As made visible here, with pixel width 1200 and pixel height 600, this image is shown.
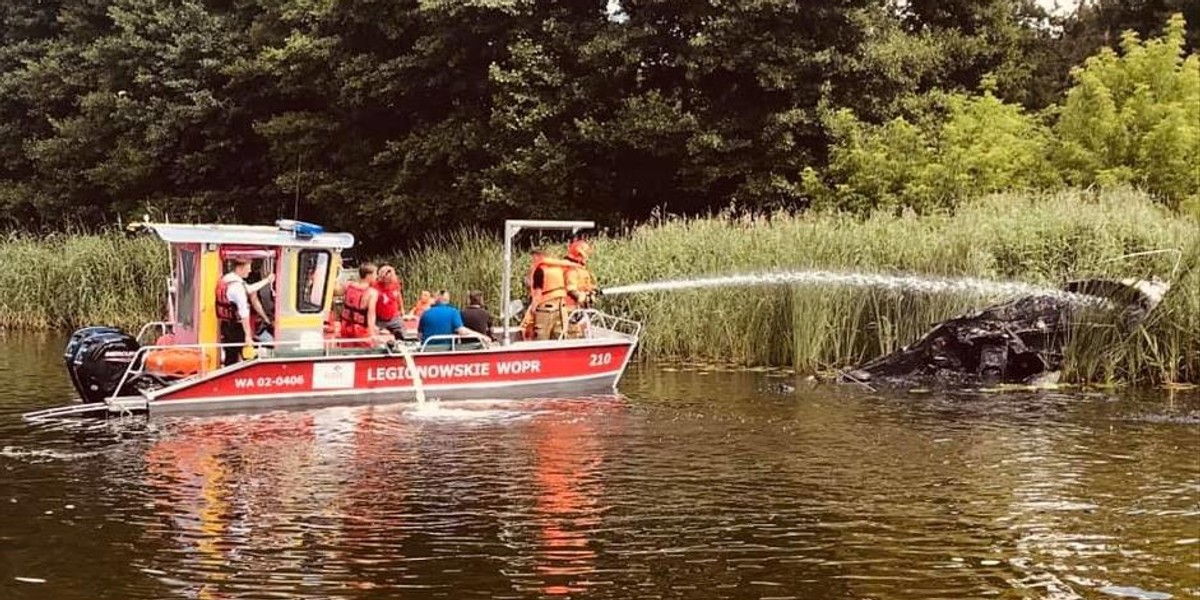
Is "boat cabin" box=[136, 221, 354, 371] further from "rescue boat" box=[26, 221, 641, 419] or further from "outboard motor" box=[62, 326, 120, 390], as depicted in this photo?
"outboard motor" box=[62, 326, 120, 390]

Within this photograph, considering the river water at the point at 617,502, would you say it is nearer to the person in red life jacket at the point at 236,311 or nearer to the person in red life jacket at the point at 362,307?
the person in red life jacket at the point at 236,311

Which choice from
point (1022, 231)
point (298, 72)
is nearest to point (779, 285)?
point (1022, 231)

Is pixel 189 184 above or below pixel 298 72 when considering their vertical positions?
below

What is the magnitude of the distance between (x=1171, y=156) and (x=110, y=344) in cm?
2027

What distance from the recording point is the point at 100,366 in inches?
680

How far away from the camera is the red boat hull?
17328 mm

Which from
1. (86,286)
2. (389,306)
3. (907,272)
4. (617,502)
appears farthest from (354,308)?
(86,286)

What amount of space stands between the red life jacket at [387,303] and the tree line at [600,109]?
12.2m

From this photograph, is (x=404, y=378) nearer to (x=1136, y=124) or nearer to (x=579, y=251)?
(x=579, y=251)

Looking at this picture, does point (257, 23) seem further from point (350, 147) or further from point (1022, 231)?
point (1022, 231)

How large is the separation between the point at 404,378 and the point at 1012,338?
8740mm

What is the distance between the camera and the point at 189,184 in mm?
47969

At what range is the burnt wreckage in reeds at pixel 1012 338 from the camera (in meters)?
20.0

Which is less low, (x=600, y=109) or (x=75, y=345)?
(x=600, y=109)
